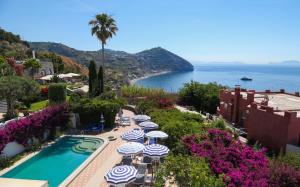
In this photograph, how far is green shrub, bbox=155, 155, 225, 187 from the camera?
8.93 meters

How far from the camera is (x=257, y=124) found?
2064 cm

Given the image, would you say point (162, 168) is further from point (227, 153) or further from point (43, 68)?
point (43, 68)

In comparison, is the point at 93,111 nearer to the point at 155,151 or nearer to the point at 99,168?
the point at 99,168

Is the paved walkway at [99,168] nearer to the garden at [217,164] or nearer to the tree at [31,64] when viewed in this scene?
the garden at [217,164]

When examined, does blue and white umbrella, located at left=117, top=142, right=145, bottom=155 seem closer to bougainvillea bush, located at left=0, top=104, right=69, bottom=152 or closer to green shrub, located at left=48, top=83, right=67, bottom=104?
bougainvillea bush, located at left=0, top=104, right=69, bottom=152

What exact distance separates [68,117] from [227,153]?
50.6 ft

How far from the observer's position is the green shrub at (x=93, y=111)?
23.4 m

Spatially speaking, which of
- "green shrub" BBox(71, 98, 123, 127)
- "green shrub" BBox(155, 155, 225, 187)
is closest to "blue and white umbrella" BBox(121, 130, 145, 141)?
→ "green shrub" BBox(71, 98, 123, 127)

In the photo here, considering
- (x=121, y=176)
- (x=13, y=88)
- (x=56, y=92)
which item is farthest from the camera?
(x=56, y=92)

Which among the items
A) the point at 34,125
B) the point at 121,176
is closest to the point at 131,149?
the point at 121,176

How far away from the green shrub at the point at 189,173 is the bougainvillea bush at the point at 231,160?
3.11 feet

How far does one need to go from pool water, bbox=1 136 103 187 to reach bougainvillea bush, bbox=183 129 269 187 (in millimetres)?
7797

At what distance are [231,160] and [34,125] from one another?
1414 cm

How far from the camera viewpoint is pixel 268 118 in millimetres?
19266
